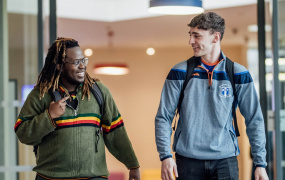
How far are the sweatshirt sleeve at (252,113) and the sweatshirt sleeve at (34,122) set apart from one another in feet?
3.06

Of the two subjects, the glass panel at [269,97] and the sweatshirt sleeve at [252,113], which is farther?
the glass panel at [269,97]

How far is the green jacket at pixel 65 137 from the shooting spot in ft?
8.49

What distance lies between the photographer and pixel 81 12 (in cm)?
798

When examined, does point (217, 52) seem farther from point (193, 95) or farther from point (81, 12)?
point (81, 12)

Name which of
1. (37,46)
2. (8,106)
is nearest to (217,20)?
(37,46)

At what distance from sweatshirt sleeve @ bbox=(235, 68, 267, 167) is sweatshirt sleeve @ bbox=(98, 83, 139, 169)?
0.61m

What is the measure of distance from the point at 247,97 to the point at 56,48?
980 mm

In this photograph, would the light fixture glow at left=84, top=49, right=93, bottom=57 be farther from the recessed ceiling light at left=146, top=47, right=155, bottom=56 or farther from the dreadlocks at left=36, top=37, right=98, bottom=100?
the dreadlocks at left=36, top=37, right=98, bottom=100

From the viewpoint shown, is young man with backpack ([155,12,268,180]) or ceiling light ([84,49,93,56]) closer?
young man with backpack ([155,12,268,180])

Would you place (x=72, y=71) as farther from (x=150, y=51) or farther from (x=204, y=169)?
(x=150, y=51)

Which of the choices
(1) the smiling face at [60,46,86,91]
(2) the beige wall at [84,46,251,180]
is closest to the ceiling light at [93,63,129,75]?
(2) the beige wall at [84,46,251,180]

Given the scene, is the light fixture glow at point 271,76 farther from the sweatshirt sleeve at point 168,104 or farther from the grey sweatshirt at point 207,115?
the sweatshirt sleeve at point 168,104

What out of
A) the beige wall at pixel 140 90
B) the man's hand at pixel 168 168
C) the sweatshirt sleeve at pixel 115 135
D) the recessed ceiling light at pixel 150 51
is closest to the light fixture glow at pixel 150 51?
the recessed ceiling light at pixel 150 51

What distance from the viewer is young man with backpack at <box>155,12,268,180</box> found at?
2598mm
